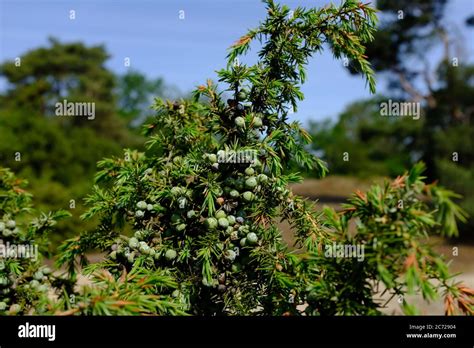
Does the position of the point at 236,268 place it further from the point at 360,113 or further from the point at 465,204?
the point at 360,113

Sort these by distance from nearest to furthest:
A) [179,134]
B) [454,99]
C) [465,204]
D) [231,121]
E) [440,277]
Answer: [440,277], [231,121], [179,134], [465,204], [454,99]

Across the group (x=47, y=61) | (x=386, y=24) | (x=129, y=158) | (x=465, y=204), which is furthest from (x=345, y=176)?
(x=129, y=158)

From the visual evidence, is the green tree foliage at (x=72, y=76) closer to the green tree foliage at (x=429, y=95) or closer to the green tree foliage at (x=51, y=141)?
the green tree foliage at (x=51, y=141)

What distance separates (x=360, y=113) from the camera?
29.6m

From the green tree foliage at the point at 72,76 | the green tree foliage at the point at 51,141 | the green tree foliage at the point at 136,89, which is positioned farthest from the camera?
the green tree foliage at the point at 136,89

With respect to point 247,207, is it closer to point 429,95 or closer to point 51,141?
point 51,141

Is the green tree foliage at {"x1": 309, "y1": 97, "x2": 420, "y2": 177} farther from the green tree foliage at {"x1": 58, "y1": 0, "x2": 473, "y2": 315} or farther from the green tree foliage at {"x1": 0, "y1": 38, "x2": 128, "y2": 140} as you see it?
the green tree foliage at {"x1": 0, "y1": 38, "x2": 128, "y2": 140}

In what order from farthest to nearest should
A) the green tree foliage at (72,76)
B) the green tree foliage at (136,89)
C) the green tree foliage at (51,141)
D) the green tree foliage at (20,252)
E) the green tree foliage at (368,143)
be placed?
the green tree foliage at (136,89)
the green tree foliage at (72,76)
the green tree foliage at (368,143)
the green tree foliage at (51,141)
the green tree foliage at (20,252)

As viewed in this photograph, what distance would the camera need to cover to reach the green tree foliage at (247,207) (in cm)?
115

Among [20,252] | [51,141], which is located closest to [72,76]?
[51,141]

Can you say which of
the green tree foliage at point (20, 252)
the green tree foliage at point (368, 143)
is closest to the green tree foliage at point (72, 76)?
the green tree foliage at point (368, 143)

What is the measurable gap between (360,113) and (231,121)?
96.6 feet

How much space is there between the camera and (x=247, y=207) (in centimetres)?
125

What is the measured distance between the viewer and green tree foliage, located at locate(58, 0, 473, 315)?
115 cm
